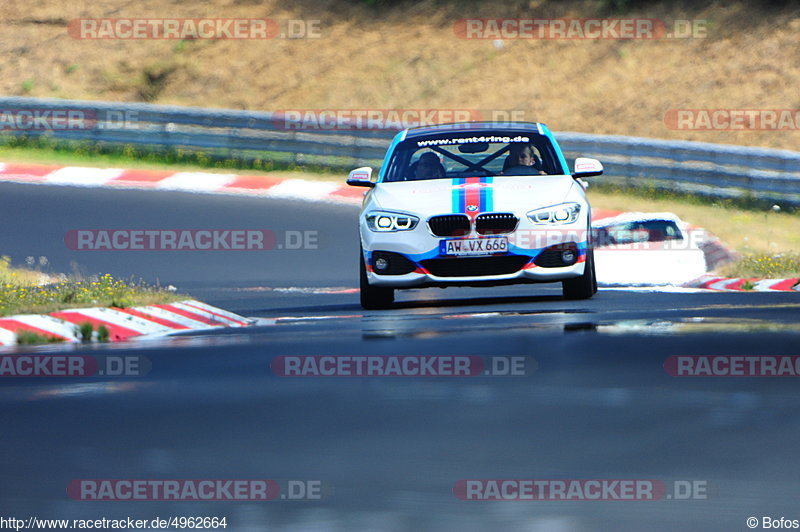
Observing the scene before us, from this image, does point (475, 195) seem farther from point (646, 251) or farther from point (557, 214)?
point (646, 251)

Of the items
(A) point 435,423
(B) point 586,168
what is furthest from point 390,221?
(A) point 435,423

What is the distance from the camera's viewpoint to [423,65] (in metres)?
29.4

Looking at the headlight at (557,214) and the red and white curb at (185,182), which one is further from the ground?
the red and white curb at (185,182)

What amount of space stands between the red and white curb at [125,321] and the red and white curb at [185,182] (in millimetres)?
8718

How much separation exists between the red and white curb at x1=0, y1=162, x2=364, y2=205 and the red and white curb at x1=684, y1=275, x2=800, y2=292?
626 cm

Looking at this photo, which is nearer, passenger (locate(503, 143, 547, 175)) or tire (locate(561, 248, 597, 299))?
tire (locate(561, 248, 597, 299))

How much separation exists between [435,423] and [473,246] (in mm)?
4927

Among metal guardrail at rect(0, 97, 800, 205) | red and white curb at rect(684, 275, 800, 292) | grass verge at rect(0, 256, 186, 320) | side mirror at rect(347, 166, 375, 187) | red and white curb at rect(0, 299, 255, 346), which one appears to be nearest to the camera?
red and white curb at rect(0, 299, 255, 346)

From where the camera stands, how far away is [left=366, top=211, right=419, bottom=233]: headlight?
11.0 metres

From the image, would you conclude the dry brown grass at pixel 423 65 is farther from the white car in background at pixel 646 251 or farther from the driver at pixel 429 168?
the driver at pixel 429 168

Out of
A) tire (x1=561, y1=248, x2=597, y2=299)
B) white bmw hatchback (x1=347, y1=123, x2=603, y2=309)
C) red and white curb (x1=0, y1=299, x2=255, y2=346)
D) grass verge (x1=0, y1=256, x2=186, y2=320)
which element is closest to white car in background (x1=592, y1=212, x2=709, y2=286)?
tire (x1=561, y1=248, x2=597, y2=299)

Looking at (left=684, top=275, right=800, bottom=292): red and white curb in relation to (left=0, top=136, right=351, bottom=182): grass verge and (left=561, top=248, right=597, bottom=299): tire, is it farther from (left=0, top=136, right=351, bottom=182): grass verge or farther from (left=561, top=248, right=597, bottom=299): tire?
(left=0, top=136, right=351, bottom=182): grass verge

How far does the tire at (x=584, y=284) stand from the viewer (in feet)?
37.6

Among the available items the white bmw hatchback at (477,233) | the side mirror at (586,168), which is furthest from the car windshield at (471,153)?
the side mirror at (586,168)
